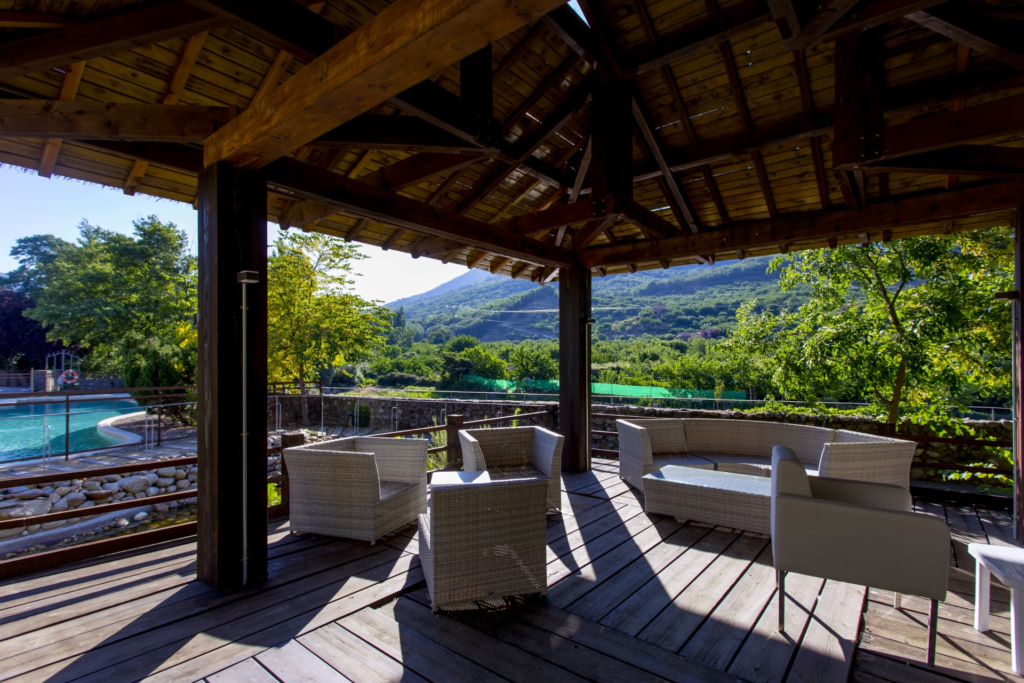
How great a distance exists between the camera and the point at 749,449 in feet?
18.1

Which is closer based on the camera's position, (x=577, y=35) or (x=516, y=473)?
(x=577, y=35)

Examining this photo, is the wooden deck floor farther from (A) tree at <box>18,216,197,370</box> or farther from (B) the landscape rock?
(A) tree at <box>18,216,197,370</box>

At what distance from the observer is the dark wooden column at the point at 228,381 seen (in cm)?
282

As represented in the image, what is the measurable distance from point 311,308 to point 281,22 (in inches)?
522

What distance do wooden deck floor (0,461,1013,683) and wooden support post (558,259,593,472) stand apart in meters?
2.55

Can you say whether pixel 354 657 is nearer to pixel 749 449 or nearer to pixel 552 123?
pixel 552 123

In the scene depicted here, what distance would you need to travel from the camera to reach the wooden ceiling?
2.22 metres

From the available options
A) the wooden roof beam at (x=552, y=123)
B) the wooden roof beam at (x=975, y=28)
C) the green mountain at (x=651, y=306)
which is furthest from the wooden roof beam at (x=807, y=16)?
Answer: the green mountain at (x=651, y=306)

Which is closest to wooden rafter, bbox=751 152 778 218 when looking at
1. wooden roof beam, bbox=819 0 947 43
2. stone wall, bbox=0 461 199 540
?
wooden roof beam, bbox=819 0 947 43

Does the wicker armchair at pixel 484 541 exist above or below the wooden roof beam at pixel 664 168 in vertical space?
below

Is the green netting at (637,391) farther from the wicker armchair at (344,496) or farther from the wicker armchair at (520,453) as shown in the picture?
the wicker armchair at (344,496)

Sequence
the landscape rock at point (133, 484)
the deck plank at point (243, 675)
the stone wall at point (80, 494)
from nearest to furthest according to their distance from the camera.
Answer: the deck plank at point (243, 675) → the stone wall at point (80, 494) → the landscape rock at point (133, 484)

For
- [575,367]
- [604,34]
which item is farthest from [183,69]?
[575,367]

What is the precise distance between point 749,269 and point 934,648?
66.3 meters
